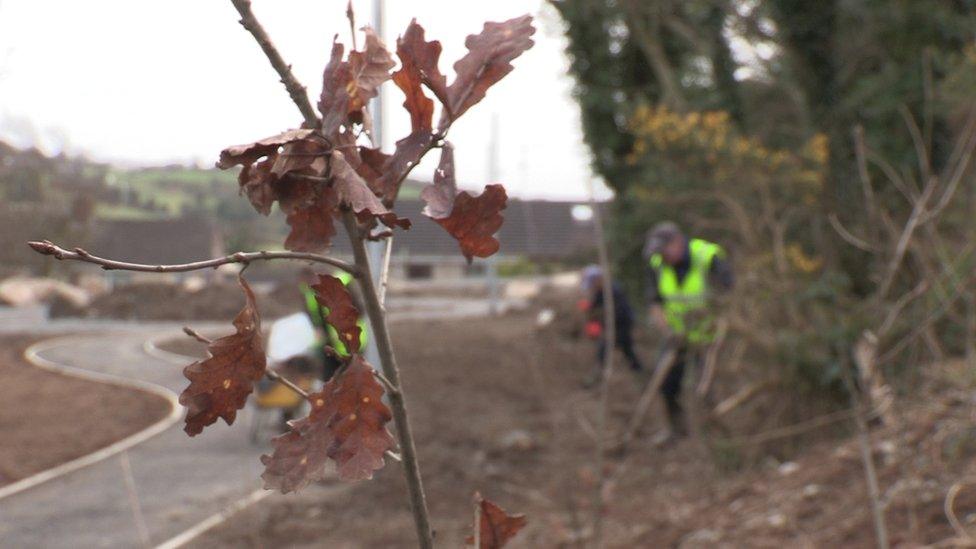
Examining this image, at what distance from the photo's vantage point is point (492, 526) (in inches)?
59.8

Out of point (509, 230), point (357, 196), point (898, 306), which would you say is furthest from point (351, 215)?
point (509, 230)

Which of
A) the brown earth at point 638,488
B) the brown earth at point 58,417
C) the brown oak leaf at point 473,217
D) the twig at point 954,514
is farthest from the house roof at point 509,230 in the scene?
the brown earth at point 58,417

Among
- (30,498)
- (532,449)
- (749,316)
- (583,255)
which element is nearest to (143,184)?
(30,498)

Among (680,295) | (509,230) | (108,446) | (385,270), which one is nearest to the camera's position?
(385,270)

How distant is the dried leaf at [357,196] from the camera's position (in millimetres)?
1325

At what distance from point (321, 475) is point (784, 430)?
7084 millimetres

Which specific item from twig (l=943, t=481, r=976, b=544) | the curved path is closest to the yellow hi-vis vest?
the curved path

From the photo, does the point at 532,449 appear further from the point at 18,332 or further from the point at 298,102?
the point at 18,332

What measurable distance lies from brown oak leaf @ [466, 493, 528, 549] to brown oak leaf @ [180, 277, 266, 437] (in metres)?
0.33

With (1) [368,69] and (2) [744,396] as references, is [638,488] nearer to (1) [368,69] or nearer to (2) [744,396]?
(2) [744,396]

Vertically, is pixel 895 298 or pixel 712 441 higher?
pixel 895 298

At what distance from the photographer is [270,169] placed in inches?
53.6

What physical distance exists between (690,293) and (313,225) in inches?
337

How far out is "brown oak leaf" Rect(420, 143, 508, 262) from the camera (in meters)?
1.44
